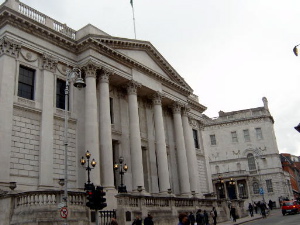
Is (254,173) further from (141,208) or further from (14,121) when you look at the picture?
(14,121)

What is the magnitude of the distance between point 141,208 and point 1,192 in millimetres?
9024

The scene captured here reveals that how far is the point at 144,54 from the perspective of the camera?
3653cm

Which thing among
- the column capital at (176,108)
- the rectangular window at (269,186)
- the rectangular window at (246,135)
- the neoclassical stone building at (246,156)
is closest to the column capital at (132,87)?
the column capital at (176,108)

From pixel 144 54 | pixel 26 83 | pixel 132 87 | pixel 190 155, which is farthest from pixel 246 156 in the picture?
pixel 26 83

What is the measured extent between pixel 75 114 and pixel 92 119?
1.99m

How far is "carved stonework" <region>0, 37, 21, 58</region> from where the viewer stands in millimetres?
24344

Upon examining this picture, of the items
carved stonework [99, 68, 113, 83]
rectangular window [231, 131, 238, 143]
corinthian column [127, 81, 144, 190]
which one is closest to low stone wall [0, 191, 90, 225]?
corinthian column [127, 81, 144, 190]

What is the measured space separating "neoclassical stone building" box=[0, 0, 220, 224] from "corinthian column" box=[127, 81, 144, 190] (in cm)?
9

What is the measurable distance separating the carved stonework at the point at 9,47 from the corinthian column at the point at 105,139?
24.7ft

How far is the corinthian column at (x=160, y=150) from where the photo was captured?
109 feet

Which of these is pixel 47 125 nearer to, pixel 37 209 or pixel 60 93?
pixel 60 93

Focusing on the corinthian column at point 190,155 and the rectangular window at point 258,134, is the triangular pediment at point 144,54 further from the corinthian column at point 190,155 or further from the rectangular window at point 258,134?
the rectangular window at point 258,134

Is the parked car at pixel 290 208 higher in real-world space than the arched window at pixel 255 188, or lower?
lower

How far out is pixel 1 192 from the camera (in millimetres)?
20594
